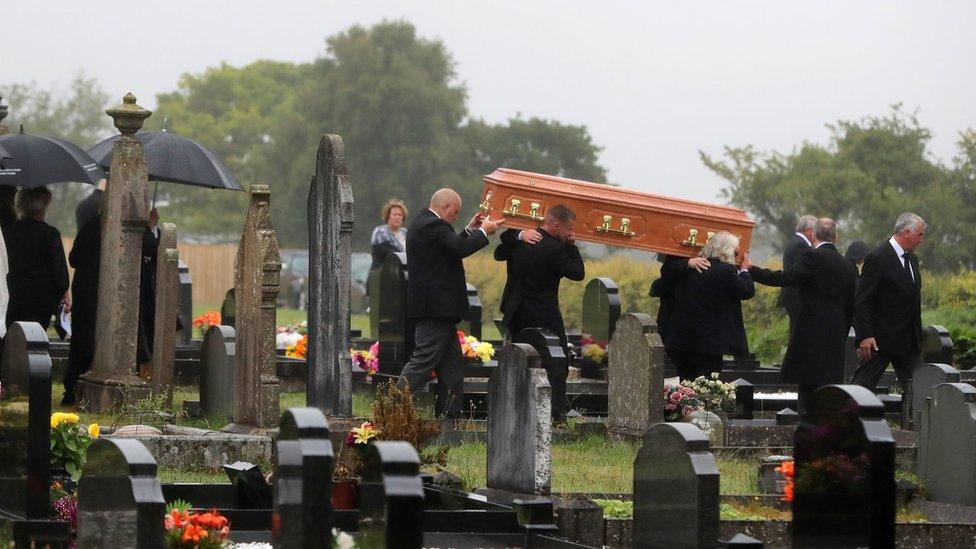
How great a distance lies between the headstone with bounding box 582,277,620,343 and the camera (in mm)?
18516

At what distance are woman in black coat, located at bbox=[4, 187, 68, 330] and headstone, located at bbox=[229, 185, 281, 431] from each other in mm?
2809

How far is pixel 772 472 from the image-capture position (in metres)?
10.7

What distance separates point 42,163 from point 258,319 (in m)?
3.67

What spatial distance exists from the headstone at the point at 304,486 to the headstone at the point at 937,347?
10.6m

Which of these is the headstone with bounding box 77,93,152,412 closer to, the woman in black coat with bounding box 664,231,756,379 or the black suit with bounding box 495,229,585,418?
the black suit with bounding box 495,229,585,418

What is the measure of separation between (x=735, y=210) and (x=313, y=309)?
15.5ft

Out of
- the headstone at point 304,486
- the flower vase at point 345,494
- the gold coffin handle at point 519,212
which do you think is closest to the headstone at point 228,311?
the gold coffin handle at point 519,212

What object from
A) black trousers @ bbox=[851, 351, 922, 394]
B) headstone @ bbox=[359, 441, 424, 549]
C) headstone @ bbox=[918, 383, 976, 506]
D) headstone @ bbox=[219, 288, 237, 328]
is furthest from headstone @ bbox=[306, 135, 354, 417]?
headstone @ bbox=[219, 288, 237, 328]

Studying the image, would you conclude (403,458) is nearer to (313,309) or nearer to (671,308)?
(313,309)

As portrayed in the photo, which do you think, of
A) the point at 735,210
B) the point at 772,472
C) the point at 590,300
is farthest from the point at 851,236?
the point at 772,472

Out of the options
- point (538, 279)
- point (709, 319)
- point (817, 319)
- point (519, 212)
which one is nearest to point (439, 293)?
point (538, 279)

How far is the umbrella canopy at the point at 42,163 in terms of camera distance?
1458cm

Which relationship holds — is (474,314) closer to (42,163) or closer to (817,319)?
(817,319)

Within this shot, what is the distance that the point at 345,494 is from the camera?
9555 millimetres
